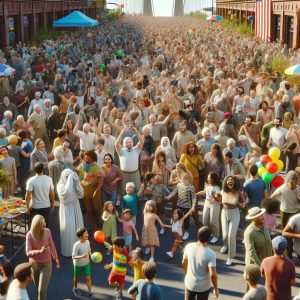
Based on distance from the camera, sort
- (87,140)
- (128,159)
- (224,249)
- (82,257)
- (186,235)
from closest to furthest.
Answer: (82,257), (224,249), (186,235), (128,159), (87,140)

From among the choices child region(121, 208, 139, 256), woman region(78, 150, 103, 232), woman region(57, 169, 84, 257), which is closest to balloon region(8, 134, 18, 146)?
woman region(78, 150, 103, 232)

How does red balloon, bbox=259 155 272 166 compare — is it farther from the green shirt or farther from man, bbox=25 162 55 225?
man, bbox=25 162 55 225

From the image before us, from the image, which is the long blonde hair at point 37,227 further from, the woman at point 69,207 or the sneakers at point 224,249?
the sneakers at point 224,249

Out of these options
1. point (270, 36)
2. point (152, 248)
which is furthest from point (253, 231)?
point (270, 36)

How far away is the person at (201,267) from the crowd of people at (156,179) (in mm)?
12

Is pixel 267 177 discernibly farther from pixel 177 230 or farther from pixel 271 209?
pixel 177 230

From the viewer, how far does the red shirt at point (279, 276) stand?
680 cm

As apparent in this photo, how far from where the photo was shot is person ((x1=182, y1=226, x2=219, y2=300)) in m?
6.93

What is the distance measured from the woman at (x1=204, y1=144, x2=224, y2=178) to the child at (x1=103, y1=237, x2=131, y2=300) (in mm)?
3406

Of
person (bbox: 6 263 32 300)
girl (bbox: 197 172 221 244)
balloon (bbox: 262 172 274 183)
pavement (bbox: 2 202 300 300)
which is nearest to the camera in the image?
person (bbox: 6 263 32 300)

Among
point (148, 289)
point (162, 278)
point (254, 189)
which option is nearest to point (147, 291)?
point (148, 289)

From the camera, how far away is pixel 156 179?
34.3 ft

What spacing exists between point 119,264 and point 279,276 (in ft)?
7.47

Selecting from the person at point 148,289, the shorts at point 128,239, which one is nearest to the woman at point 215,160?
the shorts at point 128,239
